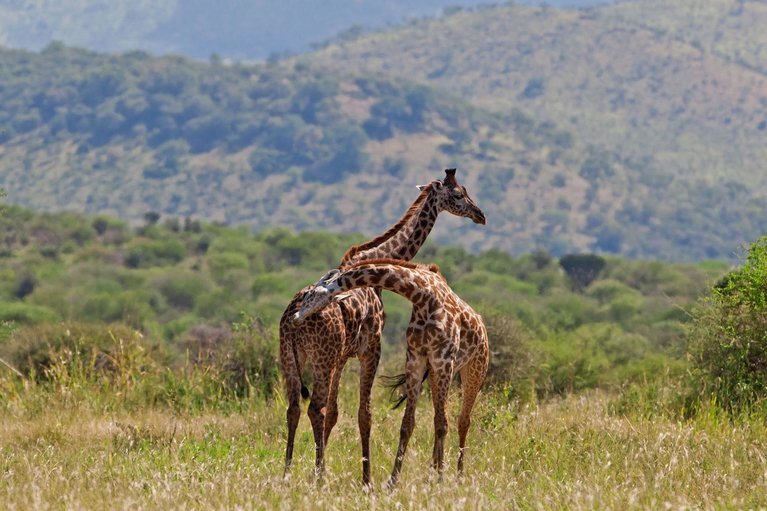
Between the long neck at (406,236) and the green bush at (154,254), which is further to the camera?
the green bush at (154,254)

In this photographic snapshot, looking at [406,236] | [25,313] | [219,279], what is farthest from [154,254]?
[406,236]

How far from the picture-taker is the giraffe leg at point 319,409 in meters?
10.9

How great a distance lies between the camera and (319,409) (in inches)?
434

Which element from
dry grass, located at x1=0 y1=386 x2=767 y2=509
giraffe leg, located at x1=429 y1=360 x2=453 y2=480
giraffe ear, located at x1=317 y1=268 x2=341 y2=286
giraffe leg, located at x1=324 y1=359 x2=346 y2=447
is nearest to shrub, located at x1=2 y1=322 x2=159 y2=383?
dry grass, located at x1=0 y1=386 x2=767 y2=509

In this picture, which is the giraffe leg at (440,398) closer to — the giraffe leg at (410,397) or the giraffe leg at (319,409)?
the giraffe leg at (410,397)

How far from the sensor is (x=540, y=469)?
10984mm

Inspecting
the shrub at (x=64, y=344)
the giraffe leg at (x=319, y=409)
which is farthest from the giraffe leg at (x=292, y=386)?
the shrub at (x=64, y=344)

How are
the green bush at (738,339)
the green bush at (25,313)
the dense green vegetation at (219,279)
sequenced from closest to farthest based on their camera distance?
the green bush at (738,339) < the green bush at (25,313) < the dense green vegetation at (219,279)

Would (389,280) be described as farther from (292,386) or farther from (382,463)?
(382,463)

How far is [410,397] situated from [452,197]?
10.2 ft

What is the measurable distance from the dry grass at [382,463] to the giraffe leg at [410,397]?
235 millimetres

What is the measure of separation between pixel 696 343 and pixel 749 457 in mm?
5068

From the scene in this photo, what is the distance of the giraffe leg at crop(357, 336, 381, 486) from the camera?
1068cm

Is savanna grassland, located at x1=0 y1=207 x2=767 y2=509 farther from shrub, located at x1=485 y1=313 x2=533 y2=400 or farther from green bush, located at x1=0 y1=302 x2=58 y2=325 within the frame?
green bush, located at x1=0 y1=302 x2=58 y2=325
